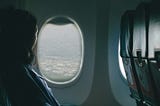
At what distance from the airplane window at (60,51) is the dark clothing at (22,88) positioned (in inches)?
120

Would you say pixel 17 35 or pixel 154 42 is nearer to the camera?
pixel 17 35

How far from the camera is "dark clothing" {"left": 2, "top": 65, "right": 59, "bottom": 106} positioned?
222cm

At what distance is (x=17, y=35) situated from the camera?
2.27m

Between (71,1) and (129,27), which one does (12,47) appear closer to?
(129,27)

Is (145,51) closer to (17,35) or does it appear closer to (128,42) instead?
(128,42)

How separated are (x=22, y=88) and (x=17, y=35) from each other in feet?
1.13

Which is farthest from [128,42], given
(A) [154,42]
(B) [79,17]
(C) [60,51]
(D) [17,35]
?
(C) [60,51]

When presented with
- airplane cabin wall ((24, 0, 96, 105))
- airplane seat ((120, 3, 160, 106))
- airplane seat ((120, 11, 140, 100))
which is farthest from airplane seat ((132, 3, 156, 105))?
airplane cabin wall ((24, 0, 96, 105))

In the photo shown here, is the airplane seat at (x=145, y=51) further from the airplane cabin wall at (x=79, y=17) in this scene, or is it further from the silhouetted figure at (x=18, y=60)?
the airplane cabin wall at (x=79, y=17)

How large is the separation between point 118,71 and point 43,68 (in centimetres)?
116

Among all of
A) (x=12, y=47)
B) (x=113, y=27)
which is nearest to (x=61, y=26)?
(x=113, y=27)

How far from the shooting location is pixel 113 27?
5.35m

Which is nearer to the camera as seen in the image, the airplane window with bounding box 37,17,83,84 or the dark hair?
the dark hair

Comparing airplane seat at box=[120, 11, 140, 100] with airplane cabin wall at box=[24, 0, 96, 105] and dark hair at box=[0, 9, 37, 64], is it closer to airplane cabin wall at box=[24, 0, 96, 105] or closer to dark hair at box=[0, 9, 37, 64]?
dark hair at box=[0, 9, 37, 64]
